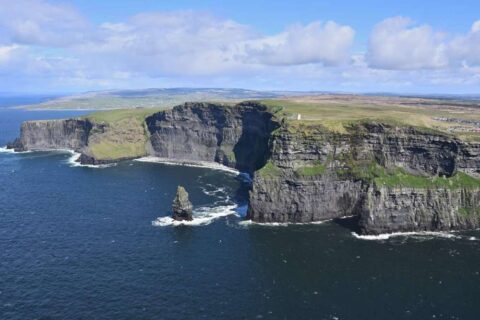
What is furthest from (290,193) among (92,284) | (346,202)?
(92,284)

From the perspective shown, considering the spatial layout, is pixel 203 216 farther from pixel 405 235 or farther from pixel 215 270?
pixel 405 235

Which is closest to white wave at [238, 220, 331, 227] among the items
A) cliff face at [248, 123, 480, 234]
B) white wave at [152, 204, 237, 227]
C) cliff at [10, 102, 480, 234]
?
cliff at [10, 102, 480, 234]

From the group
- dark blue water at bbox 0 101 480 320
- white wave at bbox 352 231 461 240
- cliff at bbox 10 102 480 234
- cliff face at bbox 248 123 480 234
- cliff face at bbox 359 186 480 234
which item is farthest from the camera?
cliff at bbox 10 102 480 234

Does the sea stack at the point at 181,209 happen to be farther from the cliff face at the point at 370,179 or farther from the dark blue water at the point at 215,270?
the cliff face at the point at 370,179

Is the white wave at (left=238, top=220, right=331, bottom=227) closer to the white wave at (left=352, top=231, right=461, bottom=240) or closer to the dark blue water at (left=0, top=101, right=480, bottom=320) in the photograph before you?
the dark blue water at (left=0, top=101, right=480, bottom=320)

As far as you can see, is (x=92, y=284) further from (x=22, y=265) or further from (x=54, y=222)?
(x=54, y=222)

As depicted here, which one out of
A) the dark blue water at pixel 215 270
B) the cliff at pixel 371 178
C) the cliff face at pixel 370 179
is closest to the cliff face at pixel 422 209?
the cliff face at pixel 370 179
